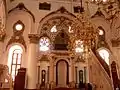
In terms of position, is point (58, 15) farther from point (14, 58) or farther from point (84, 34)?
point (84, 34)

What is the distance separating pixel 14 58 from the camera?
15.3 meters

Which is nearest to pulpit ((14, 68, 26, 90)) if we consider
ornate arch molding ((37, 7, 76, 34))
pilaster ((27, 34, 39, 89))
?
pilaster ((27, 34, 39, 89))

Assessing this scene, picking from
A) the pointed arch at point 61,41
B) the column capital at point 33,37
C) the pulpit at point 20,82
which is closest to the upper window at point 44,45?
the pointed arch at point 61,41

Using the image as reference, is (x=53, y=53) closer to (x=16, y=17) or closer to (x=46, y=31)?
(x=46, y=31)

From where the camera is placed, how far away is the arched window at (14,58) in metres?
15.1

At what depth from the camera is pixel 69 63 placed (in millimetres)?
16250

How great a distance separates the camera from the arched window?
15.1 m

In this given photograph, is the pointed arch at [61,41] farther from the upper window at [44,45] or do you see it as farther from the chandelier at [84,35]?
the chandelier at [84,35]

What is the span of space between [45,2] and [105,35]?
5.72 metres

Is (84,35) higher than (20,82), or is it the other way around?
(84,35)

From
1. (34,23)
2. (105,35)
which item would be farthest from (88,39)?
(105,35)

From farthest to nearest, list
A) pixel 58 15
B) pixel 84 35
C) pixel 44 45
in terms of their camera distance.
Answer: pixel 44 45, pixel 58 15, pixel 84 35

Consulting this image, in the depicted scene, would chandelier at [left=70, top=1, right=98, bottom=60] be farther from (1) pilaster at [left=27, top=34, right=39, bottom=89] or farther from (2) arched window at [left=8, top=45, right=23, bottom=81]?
(2) arched window at [left=8, top=45, right=23, bottom=81]

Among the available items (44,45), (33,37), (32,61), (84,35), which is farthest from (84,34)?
(44,45)
